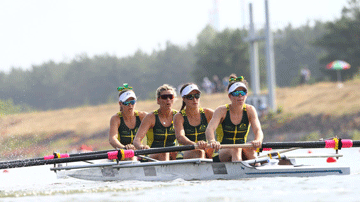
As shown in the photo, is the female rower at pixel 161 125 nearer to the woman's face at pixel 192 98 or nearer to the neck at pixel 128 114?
the woman's face at pixel 192 98

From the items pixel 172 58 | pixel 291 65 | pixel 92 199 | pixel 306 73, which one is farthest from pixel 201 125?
pixel 172 58

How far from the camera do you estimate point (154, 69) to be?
7275 cm

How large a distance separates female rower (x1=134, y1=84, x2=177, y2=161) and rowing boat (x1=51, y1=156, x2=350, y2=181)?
1.63 feet

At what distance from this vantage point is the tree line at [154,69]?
5091 cm

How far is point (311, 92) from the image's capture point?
3556cm

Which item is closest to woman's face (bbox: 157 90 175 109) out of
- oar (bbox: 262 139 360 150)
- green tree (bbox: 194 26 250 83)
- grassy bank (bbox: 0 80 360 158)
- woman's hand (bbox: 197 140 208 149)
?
woman's hand (bbox: 197 140 208 149)

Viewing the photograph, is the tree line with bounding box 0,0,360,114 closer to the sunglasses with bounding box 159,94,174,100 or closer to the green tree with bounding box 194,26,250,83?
the green tree with bounding box 194,26,250,83

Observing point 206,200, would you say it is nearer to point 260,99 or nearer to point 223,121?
point 223,121

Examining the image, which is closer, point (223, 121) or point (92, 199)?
point (92, 199)

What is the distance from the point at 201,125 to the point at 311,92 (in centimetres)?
2613

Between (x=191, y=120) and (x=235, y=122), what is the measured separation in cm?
94

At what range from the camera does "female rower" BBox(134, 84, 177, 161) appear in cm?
1065

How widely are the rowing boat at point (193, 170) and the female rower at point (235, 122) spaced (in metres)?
0.32

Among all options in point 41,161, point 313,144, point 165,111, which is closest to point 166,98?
point 165,111
